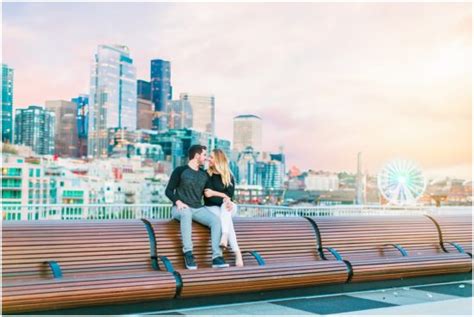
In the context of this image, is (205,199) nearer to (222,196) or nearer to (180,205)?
(222,196)

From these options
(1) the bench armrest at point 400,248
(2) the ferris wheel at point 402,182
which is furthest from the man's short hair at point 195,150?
(2) the ferris wheel at point 402,182

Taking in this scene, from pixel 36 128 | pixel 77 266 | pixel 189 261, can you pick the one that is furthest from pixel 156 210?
pixel 36 128

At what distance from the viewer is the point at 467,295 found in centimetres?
743

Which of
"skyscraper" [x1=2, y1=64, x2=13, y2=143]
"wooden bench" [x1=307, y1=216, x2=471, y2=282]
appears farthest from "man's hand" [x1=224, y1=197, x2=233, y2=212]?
"skyscraper" [x1=2, y1=64, x2=13, y2=143]

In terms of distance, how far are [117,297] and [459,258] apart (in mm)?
5103

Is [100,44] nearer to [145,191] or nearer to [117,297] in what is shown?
[145,191]

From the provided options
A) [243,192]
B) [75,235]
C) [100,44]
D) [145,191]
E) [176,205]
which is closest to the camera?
[75,235]

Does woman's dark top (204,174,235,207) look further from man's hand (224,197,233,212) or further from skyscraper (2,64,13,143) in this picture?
skyscraper (2,64,13,143)

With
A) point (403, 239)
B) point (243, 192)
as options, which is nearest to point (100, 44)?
point (243, 192)

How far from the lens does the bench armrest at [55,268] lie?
19.0 feet

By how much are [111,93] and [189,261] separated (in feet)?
597

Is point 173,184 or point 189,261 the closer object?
point 189,261

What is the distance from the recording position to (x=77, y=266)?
6.14m

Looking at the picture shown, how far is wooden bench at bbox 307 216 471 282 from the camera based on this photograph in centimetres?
773
